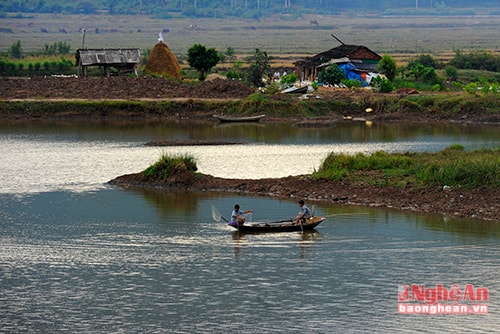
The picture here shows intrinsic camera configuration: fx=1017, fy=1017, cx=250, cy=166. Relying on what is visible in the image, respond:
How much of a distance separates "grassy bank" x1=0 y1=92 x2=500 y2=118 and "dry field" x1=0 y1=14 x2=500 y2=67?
5606cm

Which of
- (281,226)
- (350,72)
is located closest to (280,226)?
(281,226)

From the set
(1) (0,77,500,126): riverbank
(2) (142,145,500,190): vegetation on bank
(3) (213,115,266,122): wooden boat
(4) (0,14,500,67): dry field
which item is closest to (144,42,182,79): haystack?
(1) (0,77,500,126): riverbank

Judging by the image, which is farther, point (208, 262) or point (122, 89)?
point (122, 89)

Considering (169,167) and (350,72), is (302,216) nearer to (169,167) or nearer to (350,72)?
(169,167)

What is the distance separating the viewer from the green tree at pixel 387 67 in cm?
6469

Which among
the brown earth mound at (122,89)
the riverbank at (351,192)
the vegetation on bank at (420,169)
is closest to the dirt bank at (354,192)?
the riverbank at (351,192)

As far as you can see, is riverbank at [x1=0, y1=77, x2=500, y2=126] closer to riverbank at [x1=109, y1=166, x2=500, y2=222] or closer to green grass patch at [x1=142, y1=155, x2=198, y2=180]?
green grass patch at [x1=142, y1=155, x2=198, y2=180]

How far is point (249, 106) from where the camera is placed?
5578 cm

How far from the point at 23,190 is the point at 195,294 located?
13.5 m

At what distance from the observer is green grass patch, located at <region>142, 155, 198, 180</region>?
32.1 metres

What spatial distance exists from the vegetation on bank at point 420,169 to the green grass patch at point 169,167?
405cm

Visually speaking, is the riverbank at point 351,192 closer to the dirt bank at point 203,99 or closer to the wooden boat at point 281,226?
the wooden boat at point 281,226

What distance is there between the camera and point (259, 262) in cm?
2236

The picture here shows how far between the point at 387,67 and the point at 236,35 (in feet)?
341
